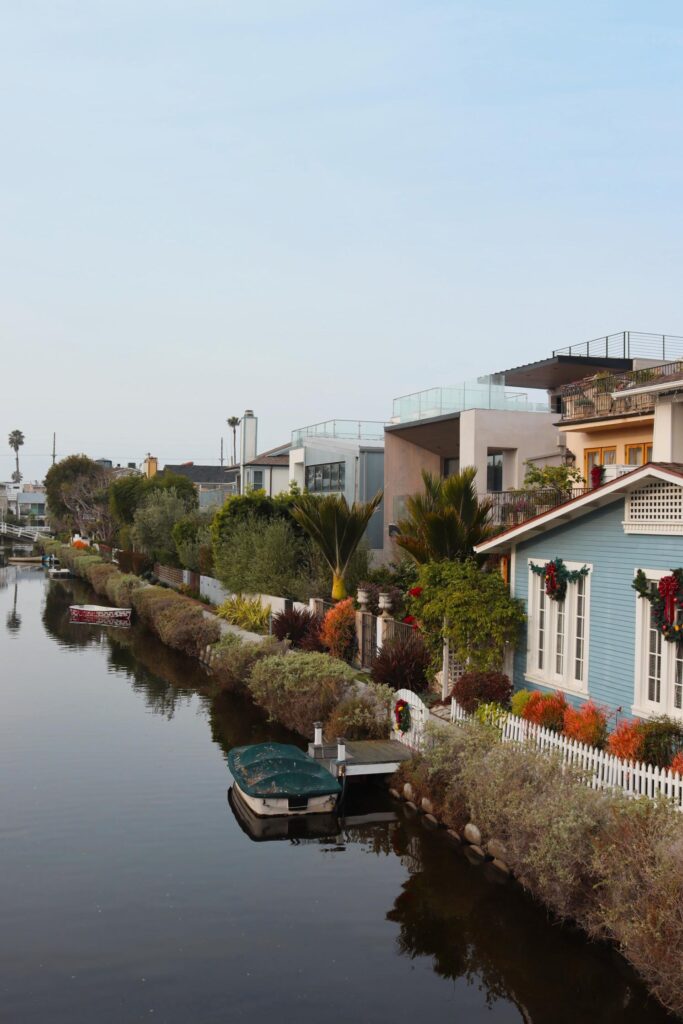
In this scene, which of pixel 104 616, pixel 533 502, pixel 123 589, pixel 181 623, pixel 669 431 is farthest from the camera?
pixel 123 589

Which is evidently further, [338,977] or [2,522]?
[2,522]

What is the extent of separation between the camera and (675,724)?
15.0 m

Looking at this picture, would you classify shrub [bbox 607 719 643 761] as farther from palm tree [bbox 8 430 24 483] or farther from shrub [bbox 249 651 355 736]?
palm tree [bbox 8 430 24 483]

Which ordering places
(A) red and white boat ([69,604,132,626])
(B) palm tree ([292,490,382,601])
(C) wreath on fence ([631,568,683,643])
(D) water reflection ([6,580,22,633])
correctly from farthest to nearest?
(A) red and white boat ([69,604,132,626])
(D) water reflection ([6,580,22,633])
(B) palm tree ([292,490,382,601])
(C) wreath on fence ([631,568,683,643])

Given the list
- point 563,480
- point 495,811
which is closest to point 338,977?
point 495,811

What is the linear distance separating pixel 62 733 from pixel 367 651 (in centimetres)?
874

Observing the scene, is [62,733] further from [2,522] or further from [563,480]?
[2,522]

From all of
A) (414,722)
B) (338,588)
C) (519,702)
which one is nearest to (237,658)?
(338,588)

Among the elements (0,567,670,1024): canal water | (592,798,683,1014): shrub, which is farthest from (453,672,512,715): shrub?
(592,798,683,1014): shrub

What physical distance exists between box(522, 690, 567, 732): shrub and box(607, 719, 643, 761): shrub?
1.88 m

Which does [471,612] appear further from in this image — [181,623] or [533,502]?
[181,623]

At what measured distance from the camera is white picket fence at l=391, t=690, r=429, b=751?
18.7m

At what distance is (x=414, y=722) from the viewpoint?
19.1 metres

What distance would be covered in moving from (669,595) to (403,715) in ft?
20.3
